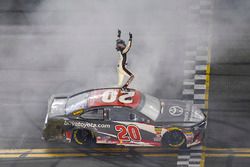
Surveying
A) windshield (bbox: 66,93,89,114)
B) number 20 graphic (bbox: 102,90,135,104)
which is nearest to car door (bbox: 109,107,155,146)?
number 20 graphic (bbox: 102,90,135,104)

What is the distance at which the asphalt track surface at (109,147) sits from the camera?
1541 centimetres

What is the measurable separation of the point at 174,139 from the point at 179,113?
0.82 metres

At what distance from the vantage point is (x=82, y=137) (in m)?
15.8

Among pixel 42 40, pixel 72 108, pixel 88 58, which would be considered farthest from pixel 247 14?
pixel 72 108

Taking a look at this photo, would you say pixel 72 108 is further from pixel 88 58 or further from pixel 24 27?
pixel 24 27

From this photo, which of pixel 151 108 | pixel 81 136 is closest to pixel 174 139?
pixel 151 108

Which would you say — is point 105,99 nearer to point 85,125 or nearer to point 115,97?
point 115,97

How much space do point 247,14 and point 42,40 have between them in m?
8.94

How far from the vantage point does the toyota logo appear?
15.8m

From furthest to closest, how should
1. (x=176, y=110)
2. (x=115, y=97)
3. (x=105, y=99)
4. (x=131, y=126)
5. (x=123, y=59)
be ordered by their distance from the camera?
(x=123, y=59) → (x=176, y=110) → (x=115, y=97) → (x=105, y=99) → (x=131, y=126)

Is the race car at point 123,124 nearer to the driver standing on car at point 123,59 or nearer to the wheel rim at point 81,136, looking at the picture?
the wheel rim at point 81,136

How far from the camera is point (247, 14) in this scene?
2303 cm

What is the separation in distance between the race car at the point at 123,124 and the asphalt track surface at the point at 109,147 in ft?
1.33

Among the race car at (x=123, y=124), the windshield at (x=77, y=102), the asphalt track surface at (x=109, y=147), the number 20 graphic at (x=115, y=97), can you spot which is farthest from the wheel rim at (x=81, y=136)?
the number 20 graphic at (x=115, y=97)
